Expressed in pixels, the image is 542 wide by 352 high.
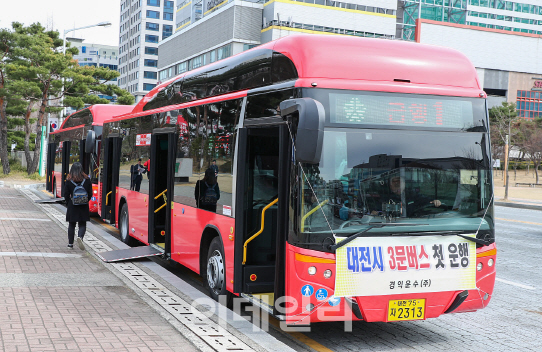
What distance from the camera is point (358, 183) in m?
5.66

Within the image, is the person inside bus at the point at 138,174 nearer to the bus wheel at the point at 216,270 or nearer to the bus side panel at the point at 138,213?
the bus side panel at the point at 138,213

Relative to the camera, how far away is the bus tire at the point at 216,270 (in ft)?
24.0

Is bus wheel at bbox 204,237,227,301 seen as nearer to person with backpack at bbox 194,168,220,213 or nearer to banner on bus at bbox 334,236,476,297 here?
person with backpack at bbox 194,168,220,213

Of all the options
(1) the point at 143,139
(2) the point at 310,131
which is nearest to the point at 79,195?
(1) the point at 143,139

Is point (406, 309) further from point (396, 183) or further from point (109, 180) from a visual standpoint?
point (109, 180)

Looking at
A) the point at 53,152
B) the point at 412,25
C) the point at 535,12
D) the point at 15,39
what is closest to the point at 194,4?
the point at 412,25

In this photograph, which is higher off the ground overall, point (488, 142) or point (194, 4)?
point (194, 4)

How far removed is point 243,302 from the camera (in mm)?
7711

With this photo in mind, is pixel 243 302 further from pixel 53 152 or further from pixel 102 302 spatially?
pixel 53 152

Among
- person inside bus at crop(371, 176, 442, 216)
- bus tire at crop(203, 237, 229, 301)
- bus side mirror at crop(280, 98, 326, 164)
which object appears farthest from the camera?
bus tire at crop(203, 237, 229, 301)

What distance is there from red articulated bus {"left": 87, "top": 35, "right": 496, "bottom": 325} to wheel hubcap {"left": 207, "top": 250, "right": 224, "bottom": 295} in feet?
0.63

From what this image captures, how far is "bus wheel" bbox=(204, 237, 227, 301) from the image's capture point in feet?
24.0

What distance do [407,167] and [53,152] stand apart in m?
22.3

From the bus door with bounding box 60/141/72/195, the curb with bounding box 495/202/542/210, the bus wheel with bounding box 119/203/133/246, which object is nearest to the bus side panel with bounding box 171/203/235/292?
the bus wheel with bounding box 119/203/133/246
